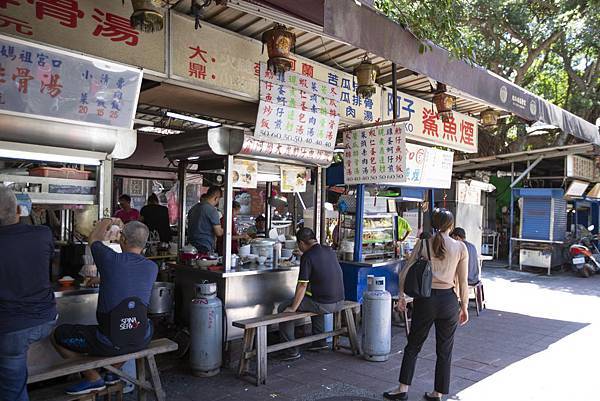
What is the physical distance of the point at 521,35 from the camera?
13.1m

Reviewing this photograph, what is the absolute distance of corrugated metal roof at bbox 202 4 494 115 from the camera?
15.1 ft

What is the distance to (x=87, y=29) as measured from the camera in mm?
3840

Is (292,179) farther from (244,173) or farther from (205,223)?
(205,223)

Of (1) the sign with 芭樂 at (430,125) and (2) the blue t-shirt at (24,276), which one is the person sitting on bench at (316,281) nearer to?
(1) the sign with 芭樂 at (430,125)

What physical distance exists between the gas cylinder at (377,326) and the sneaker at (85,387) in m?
2.83

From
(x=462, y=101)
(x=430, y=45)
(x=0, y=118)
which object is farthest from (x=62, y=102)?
(x=462, y=101)

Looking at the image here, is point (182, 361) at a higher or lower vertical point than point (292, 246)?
lower

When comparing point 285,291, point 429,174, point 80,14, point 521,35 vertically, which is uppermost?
point 521,35

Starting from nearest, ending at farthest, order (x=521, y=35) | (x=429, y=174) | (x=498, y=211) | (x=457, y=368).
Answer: (x=457, y=368) < (x=429, y=174) < (x=521, y=35) < (x=498, y=211)

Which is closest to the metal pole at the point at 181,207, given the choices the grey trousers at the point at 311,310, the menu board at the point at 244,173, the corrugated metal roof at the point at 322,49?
the menu board at the point at 244,173

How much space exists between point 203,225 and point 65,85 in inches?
103

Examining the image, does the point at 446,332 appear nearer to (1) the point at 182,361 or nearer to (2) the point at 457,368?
(2) the point at 457,368

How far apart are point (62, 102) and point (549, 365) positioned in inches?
221

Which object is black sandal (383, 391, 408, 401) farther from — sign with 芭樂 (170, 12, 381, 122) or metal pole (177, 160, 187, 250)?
metal pole (177, 160, 187, 250)
